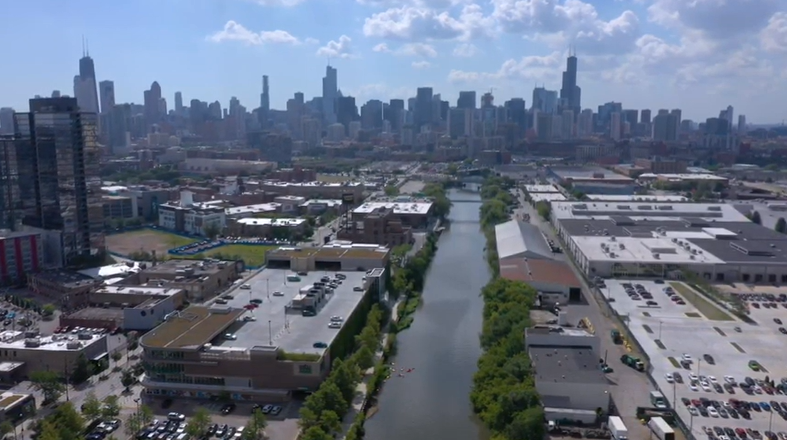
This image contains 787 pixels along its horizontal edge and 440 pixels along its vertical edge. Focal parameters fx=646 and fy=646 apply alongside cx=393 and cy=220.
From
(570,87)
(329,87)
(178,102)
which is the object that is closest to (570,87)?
(570,87)

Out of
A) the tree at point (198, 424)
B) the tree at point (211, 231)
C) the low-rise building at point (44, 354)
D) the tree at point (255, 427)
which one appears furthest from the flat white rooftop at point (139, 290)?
the tree at point (211, 231)

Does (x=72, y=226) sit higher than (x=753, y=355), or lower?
higher

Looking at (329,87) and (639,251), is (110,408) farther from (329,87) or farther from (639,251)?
(329,87)

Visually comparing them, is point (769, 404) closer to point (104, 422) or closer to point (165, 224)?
point (104, 422)

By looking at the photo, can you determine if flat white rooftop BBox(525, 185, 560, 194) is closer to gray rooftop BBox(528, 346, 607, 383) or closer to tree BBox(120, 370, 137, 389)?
gray rooftop BBox(528, 346, 607, 383)

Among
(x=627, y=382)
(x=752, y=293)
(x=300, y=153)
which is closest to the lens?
(x=627, y=382)

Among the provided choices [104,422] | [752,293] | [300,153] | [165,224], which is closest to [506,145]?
[300,153]

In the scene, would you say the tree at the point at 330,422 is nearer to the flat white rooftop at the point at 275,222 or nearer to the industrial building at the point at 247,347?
the industrial building at the point at 247,347
